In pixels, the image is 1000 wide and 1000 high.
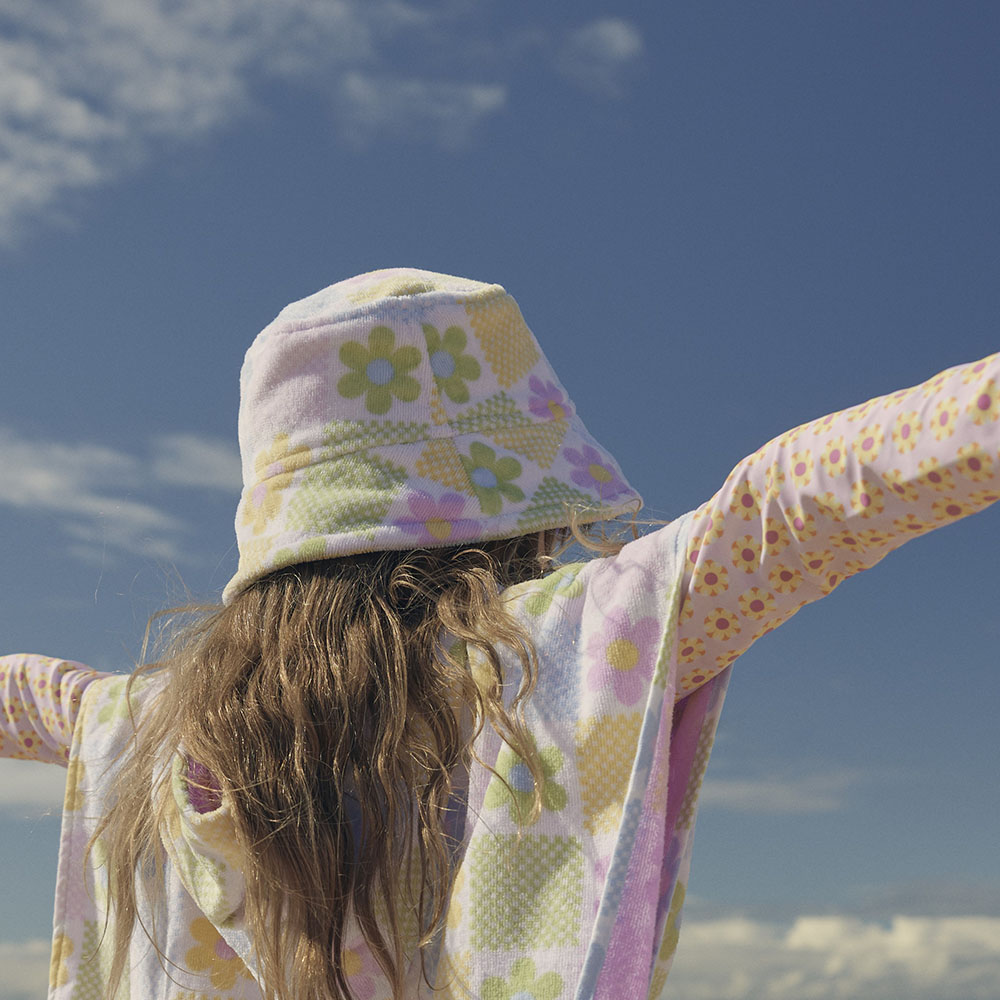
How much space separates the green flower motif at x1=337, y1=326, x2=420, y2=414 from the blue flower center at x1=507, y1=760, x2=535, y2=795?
76 cm

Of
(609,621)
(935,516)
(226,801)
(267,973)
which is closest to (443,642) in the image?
(609,621)

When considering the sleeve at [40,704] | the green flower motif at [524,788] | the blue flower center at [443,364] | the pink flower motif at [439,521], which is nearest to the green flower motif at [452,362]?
the blue flower center at [443,364]

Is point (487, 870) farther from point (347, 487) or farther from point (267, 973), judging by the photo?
point (347, 487)

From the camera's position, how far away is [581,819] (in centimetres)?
175

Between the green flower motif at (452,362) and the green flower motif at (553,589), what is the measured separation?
0.46 m

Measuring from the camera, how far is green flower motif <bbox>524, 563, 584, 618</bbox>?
1.89 m

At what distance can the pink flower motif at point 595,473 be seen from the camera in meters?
2.29

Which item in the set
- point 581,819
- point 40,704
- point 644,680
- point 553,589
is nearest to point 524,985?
point 581,819

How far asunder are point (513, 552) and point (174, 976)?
1.04 metres

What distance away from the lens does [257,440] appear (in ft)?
7.71

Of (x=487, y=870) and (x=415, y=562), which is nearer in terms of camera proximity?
(x=487, y=870)

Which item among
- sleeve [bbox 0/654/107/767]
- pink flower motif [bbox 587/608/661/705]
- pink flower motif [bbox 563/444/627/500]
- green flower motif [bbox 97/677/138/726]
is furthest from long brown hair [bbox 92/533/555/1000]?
sleeve [bbox 0/654/107/767]

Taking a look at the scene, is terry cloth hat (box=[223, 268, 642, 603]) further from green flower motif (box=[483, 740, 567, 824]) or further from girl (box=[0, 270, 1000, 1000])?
green flower motif (box=[483, 740, 567, 824])

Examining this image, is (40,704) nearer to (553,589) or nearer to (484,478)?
(484,478)
